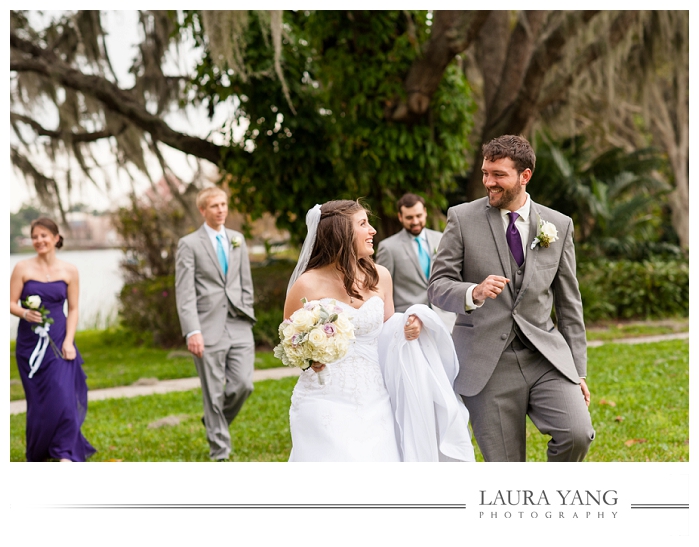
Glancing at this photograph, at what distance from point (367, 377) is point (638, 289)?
36.8ft

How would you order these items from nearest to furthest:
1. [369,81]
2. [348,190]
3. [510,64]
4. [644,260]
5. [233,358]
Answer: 1. [233,358]
2. [369,81]
3. [348,190]
4. [510,64]
5. [644,260]

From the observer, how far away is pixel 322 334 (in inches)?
150

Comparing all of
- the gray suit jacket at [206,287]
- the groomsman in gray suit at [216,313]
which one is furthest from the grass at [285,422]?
the gray suit jacket at [206,287]

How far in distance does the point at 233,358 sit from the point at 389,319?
2533 mm

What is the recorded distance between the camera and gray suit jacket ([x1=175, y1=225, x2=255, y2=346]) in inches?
246

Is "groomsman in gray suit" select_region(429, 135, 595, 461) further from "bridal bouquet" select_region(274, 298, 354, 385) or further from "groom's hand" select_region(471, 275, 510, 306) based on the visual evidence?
"bridal bouquet" select_region(274, 298, 354, 385)

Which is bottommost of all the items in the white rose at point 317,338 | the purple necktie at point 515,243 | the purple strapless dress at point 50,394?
the purple strapless dress at point 50,394

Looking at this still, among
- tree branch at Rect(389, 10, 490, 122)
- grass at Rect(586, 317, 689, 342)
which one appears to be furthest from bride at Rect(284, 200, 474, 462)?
grass at Rect(586, 317, 689, 342)

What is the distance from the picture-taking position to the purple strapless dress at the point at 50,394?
6344 millimetres

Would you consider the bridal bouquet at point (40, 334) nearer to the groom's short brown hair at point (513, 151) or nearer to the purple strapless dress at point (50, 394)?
the purple strapless dress at point (50, 394)

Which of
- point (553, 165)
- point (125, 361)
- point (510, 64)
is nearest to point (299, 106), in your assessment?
point (510, 64)

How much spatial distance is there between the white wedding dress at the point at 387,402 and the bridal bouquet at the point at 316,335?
0.16 m
